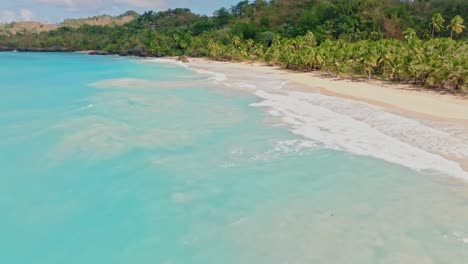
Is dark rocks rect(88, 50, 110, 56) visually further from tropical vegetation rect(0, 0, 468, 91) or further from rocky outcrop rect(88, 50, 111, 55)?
tropical vegetation rect(0, 0, 468, 91)

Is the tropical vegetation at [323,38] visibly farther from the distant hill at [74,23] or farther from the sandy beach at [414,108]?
the distant hill at [74,23]

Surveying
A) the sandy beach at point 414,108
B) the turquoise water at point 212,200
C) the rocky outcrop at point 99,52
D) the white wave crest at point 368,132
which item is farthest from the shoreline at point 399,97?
the rocky outcrop at point 99,52

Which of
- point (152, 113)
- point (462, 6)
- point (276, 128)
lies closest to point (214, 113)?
point (152, 113)

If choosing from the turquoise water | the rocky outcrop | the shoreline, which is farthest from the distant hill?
the turquoise water

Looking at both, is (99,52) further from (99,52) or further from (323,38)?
(323,38)

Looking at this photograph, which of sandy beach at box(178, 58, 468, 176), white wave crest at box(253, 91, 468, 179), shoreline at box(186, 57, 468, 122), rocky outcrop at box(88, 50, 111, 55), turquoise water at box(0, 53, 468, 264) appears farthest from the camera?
rocky outcrop at box(88, 50, 111, 55)

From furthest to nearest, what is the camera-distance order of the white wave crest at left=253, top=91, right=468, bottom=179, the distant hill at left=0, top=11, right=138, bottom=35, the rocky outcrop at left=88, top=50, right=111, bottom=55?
the distant hill at left=0, top=11, right=138, bottom=35 < the rocky outcrop at left=88, top=50, right=111, bottom=55 < the white wave crest at left=253, top=91, right=468, bottom=179
